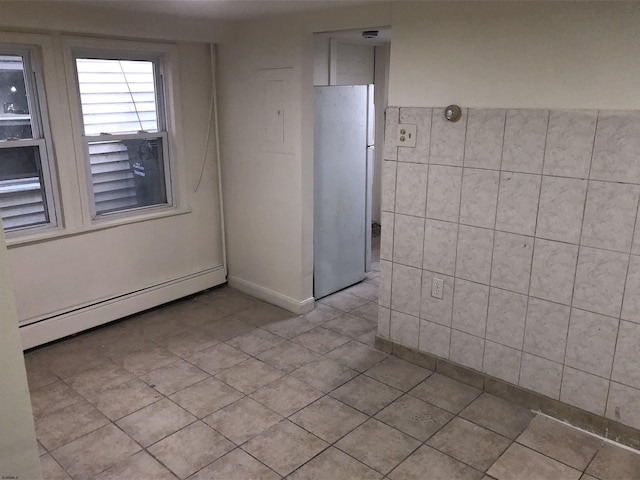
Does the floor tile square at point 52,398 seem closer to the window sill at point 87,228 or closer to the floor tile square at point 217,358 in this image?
the floor tile square at point 217,358

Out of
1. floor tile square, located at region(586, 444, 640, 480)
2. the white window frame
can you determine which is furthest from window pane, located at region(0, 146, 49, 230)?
floor tile square, located at region(586, 444, 640, 480)

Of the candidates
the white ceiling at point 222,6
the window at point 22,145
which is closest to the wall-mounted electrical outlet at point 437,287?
the white ceiling at point 222,6

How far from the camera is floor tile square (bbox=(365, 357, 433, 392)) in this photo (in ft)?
10.00

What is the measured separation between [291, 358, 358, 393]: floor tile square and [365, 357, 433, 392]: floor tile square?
0.49 feet

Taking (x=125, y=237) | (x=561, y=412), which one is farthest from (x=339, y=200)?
(x=561, y=412)

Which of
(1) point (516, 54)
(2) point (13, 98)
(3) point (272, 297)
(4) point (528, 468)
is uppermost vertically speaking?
(1) point (516, 54)

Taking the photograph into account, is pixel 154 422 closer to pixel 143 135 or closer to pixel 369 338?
pixel 369 338

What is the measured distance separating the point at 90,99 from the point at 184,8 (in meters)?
0.96

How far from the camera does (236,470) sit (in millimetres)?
2336

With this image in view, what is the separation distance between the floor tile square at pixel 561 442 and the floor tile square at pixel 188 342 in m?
2.04

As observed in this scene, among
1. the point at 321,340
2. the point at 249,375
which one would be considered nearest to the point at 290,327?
the point at 321,340

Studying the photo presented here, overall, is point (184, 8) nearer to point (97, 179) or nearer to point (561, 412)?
point (97, 179)

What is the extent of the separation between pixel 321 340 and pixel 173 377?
1016 millimetres

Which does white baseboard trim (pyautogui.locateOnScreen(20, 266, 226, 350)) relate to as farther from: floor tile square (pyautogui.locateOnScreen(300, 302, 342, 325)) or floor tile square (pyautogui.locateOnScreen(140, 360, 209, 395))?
floor tile square (pyautogui.locateOnScreen(300, 302, 342, 325))
